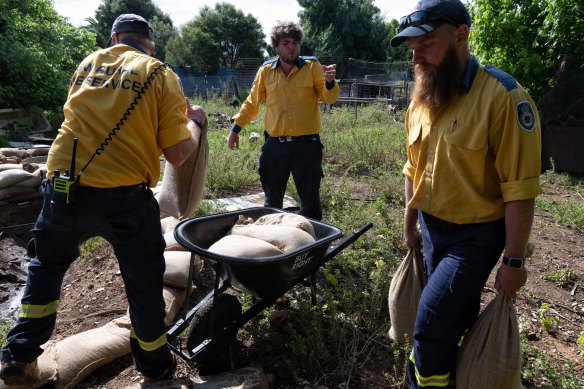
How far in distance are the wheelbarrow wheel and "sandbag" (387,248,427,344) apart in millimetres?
870

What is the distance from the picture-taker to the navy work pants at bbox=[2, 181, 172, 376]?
2.19 metres

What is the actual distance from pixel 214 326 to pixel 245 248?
460 mm

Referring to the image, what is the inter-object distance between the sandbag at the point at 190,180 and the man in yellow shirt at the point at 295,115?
1073 mm

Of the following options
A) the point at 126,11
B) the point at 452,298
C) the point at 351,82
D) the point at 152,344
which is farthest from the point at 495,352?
the point at 126,11

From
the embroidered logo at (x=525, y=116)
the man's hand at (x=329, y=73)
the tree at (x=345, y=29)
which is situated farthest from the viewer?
the tree at (x=345, y=29)

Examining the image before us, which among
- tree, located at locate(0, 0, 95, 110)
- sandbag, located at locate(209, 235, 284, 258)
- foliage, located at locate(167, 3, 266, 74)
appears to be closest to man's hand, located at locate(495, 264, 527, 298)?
sandbag, located at locate(209, 235, 284, 258)

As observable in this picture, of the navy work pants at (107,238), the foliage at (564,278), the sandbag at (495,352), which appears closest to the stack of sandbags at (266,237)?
the navy work pants at (107,238)

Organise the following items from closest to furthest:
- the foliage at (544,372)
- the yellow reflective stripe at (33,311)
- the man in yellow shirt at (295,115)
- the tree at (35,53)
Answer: the yellow reflective stripe at (33,311) → the foliage at (544,372) → the man in yellow shirt at (295,115) → the tree at (35,53)

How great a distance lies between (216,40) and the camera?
40.7m

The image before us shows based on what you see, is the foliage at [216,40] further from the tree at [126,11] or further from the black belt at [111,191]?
the black belt at [111,191]

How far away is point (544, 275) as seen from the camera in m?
3.75

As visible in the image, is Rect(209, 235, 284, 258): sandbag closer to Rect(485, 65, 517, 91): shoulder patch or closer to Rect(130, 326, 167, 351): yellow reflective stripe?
Rect(130, 326, 167, 351): yellow reflective stripe

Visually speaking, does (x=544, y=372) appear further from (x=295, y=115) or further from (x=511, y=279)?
(x=295, y=115)

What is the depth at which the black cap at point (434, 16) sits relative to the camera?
69.8 inches
